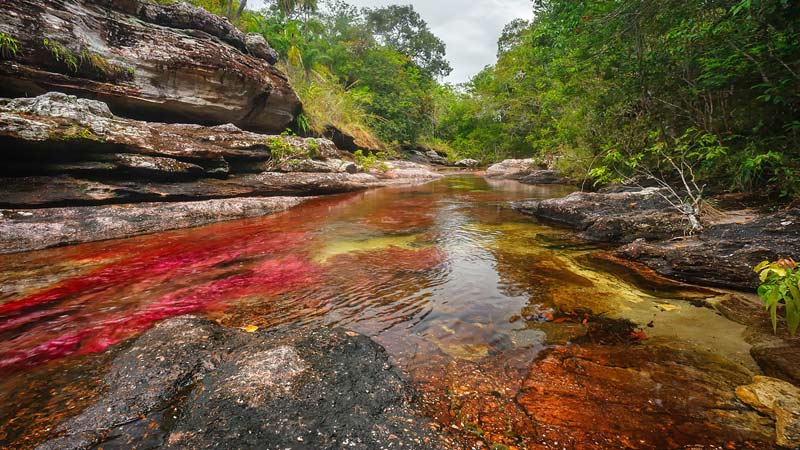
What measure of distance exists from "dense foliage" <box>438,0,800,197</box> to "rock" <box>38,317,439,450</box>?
5.37 meters

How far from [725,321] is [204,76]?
11.6 meters

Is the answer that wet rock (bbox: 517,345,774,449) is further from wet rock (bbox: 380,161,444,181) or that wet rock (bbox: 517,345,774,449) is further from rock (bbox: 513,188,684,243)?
wet rock (bbox: 380,161,444,181)

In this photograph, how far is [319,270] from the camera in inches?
163

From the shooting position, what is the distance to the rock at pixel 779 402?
4.82ft

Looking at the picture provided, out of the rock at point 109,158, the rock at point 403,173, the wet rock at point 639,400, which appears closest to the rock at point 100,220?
the rock at point 109,158

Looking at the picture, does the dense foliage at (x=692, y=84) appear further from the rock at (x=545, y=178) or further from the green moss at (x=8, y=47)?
the green moss at (x=8, y=47)

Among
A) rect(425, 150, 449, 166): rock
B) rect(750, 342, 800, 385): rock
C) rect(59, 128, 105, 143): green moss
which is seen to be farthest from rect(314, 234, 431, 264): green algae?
rect(425, 150, 449, 166): rock

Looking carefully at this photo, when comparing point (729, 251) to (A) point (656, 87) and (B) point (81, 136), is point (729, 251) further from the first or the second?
(B) point (81, 136)

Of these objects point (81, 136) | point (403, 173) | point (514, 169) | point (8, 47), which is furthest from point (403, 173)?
point (8, 47)

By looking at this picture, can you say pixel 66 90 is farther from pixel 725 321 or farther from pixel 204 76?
pixel 725 321

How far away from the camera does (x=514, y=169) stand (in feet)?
71.3

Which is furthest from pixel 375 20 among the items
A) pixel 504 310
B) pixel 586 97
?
pixel 504 310

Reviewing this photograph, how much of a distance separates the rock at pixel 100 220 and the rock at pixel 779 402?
25.6 ft

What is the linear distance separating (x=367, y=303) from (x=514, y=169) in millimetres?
20792
